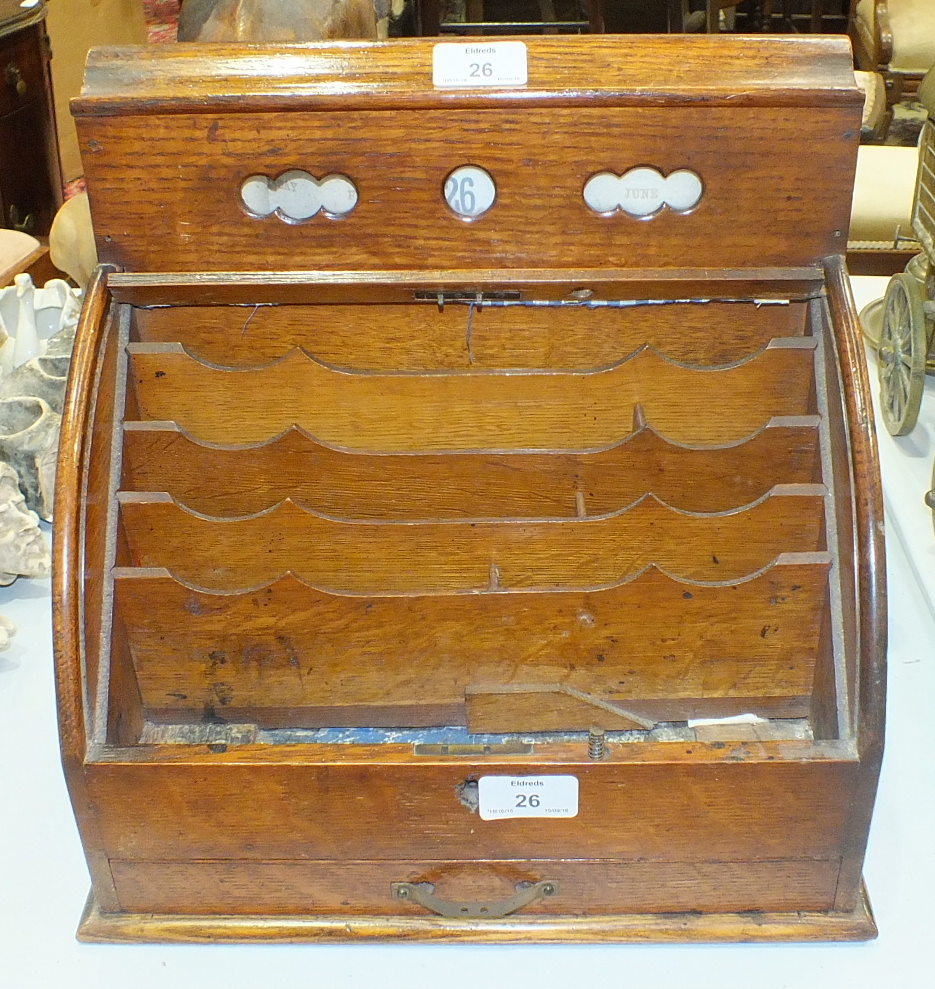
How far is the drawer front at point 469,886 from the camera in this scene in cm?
94

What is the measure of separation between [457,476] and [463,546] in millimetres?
96

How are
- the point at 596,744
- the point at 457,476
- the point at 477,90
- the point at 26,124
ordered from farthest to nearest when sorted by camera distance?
the point at 26,124 → the point at 457,476 → the point at 477,90 → the point at 596,744

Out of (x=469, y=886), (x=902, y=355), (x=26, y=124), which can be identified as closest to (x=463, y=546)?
(x=469, y=886)

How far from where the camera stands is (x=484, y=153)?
1.04 m

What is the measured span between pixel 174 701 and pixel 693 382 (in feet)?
1.92

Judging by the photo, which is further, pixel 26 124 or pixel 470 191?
pixel 26 124

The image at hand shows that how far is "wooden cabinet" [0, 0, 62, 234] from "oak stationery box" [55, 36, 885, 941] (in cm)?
212

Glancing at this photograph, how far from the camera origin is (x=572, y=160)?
1.04m

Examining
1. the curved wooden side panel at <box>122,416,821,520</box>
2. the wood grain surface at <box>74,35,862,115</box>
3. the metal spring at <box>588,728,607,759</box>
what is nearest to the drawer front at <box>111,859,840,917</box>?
the metal spring at <box>588,728,607,759</box>

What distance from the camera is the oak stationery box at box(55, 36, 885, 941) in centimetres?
91

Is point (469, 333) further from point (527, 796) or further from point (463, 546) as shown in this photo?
point (527, 796)

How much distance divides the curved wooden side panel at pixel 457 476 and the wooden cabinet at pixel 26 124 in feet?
7.02

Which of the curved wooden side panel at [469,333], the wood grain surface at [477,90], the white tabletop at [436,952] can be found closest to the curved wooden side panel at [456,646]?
the white tabletop at [436,952]

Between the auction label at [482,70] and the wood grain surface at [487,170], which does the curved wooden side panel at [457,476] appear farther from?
the auction label at [482,70]
